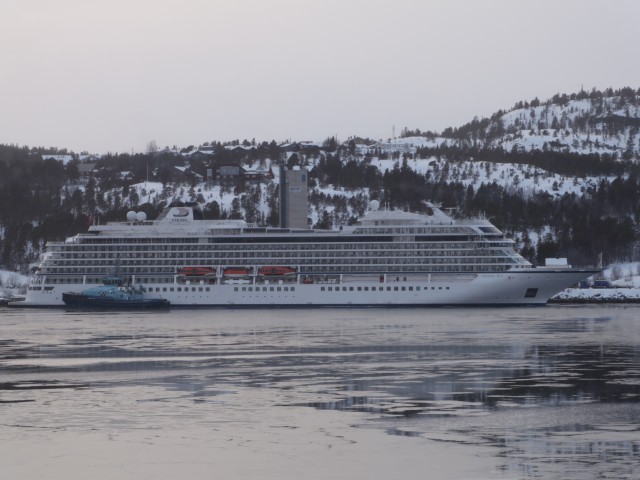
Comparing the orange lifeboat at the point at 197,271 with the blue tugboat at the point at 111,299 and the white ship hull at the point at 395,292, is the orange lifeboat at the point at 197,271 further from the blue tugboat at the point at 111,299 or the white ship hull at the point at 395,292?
the blue tugboat at the point at 111,299

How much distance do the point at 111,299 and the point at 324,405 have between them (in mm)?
71192

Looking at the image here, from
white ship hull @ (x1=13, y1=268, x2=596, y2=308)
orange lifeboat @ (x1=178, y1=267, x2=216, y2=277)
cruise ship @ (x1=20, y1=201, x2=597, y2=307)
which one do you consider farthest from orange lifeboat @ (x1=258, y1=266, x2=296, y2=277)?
orange lifeboat @ (x1=178, y1=267, x2=216, y2=277)

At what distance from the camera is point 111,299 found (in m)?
102

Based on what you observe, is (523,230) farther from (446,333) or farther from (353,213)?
(446,333)

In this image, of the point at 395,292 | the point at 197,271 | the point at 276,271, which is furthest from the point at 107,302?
the point at 395,292

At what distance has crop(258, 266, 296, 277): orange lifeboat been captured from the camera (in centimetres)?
10275

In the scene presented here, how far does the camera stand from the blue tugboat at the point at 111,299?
101 meters

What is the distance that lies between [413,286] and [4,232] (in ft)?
297

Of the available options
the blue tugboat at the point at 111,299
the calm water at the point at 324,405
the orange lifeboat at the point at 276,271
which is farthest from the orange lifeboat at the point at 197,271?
the calm water at the point at 324,405

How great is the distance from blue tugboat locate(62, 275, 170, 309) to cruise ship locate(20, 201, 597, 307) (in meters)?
2.24

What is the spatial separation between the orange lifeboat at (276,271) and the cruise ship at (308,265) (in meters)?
0.08

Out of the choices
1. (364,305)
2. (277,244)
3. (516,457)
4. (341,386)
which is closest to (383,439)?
(516,457)

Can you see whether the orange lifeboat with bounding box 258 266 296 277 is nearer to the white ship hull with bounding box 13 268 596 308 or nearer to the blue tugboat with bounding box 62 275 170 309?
the white ship hull with bounding box 13 268 596 308

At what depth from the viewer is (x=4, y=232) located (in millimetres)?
173000
